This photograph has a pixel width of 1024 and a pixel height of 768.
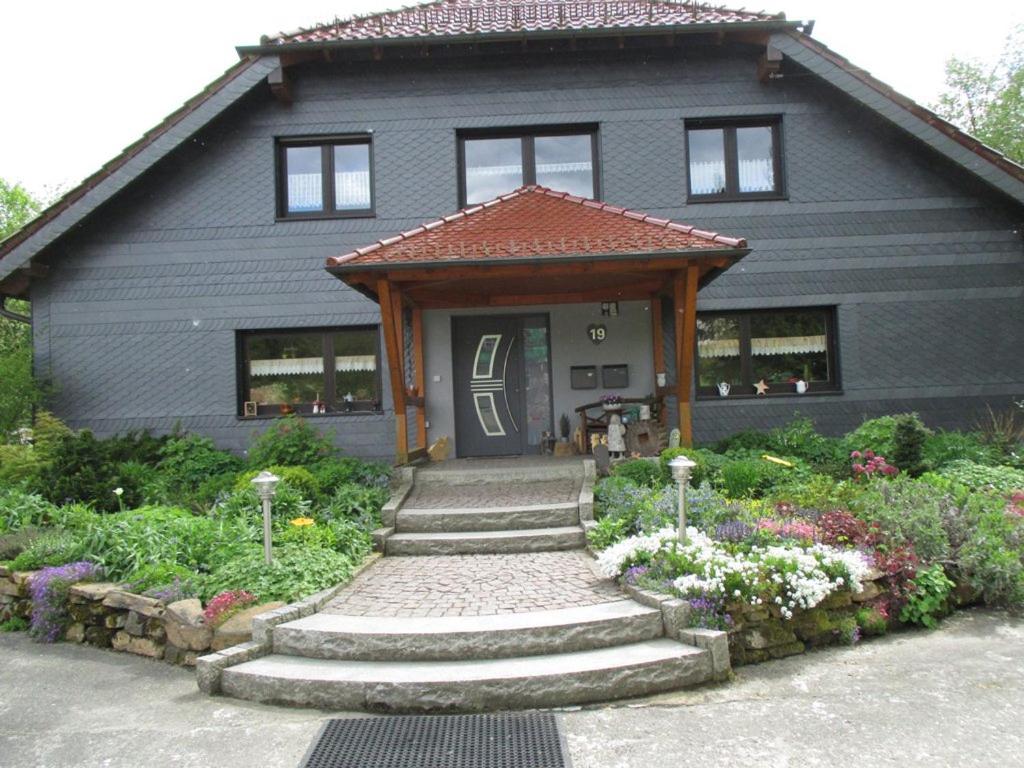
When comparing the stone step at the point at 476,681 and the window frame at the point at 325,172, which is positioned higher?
the window frame at the point at 325,172

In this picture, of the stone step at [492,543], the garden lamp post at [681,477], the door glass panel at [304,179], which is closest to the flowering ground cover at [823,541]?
the garden lamp post at [681,477]

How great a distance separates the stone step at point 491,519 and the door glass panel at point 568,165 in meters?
5.92

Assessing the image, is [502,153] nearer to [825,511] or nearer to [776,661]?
[825,511]

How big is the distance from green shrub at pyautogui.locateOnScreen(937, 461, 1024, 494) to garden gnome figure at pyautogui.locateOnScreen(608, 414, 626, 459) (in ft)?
12.2

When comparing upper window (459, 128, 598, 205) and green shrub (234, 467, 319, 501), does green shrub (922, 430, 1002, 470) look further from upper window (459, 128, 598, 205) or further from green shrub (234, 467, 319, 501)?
green shrub (234, 467, 319, 501)

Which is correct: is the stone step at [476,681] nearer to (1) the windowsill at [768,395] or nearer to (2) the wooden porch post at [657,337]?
(2) the wooden porch post at [657,337]

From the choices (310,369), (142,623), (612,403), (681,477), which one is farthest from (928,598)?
(310,369)

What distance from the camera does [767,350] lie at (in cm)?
1084

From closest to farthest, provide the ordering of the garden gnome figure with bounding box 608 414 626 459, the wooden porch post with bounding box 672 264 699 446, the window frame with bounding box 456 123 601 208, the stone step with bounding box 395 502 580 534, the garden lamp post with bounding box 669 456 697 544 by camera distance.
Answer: the garden lamp post with bounding box 669 456 697 544 → the stone step with bounding box 395 502 580 534 → the wooden porch post with bounding box 672 264 699 446 → the garden gnome figure with bounding box 608 414 626 459 → the window frame with bounding box 456 123 601 208

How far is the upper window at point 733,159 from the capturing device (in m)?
11.0

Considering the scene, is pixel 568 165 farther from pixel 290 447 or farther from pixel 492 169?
pixel 290 447

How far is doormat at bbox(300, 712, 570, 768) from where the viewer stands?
3.63 m

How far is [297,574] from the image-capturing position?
225 inches

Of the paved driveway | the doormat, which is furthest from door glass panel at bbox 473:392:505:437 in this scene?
the doormat
